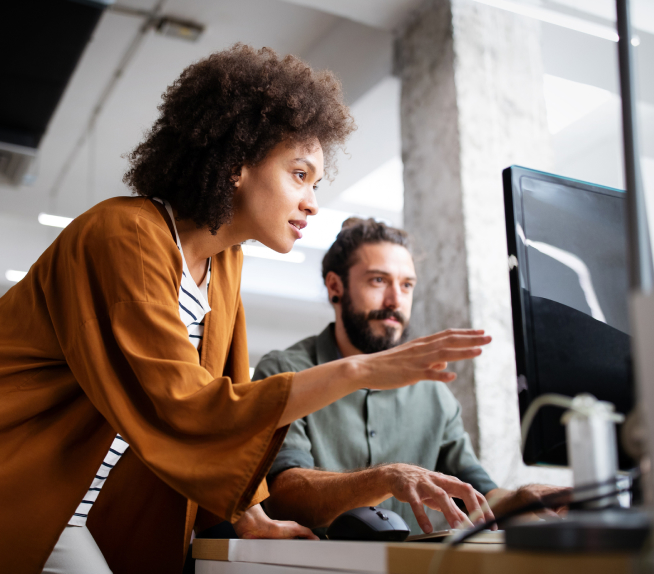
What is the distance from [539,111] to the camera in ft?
8.78

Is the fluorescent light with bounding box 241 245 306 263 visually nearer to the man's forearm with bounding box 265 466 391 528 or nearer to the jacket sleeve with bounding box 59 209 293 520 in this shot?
the man's forearm with bounding box 265 466 391 528

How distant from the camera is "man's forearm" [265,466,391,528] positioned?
115cm

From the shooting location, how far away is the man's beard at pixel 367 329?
1853 mm

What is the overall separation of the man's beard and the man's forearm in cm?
53

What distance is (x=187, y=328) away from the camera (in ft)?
3.73

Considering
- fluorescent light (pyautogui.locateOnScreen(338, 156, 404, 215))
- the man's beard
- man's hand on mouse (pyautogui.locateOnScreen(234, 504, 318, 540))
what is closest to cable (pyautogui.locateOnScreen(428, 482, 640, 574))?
man's hand on mouse (pyautogui.locateOnScreen(234, 504, 318, 540))

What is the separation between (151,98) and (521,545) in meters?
4.19

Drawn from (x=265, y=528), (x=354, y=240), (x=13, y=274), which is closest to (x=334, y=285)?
(x=354, y=240)

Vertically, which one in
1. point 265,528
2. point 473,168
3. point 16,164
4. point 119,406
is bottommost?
point 265,528

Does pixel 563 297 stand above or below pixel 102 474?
above

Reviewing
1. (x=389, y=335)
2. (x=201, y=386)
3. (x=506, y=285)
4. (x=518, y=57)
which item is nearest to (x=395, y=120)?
(x=518, y=57)

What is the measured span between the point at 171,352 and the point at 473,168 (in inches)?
71.2

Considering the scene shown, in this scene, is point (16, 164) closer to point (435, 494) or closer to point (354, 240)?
point (354, 240)

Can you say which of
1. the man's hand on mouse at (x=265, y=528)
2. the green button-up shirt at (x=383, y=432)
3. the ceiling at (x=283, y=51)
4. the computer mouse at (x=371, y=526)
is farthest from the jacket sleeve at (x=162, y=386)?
the ceiling at (x=283, y=51)
